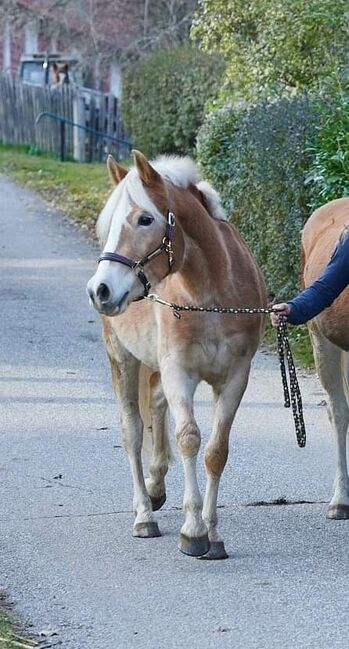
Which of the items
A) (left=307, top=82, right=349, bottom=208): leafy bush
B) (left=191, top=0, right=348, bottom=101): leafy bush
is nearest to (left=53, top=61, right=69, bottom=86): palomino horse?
(left=191, top=0, right=348, bottom=101): leafy bush

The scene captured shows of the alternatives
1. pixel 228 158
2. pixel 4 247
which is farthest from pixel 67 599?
pixel 4 247

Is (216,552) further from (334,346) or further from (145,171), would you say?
(145,171)

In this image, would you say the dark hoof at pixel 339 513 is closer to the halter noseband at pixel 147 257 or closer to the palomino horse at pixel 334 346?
the palomino horse at pixel 334 346

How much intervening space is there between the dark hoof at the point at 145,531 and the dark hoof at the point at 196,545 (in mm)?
514

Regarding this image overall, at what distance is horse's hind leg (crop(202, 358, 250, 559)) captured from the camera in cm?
664

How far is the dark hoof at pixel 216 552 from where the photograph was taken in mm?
6590

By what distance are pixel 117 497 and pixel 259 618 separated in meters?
2.13

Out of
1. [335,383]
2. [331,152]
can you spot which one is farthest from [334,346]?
[331,152]

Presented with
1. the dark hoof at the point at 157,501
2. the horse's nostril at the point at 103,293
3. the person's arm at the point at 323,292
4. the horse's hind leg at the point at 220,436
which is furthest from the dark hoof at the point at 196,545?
the horse's nostril at the point at 103,293

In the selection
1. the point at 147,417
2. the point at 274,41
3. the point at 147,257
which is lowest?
the point at 147,417

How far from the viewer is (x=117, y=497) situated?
770cm

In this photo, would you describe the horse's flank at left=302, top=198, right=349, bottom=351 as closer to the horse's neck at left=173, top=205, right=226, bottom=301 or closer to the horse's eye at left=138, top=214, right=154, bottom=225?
the horse's neck at left=173, top=205, right=226, bottom=301

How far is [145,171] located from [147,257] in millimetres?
384

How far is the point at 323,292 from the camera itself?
647cm
